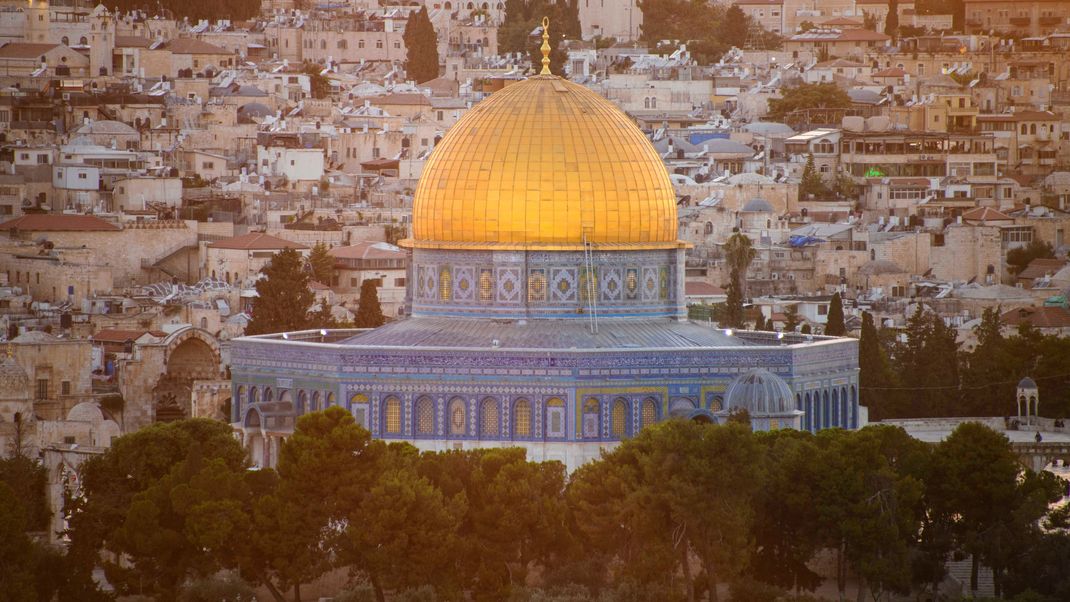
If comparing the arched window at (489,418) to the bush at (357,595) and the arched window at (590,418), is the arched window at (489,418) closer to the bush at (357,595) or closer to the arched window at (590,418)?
the arched window at (590,418)

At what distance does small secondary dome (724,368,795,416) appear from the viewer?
51.1 metres

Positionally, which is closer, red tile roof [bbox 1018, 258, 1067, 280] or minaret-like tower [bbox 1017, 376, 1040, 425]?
minaret-like tower [bbox 1017, 376, 1040, 425]

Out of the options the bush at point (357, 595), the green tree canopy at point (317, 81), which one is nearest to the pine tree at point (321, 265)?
the bush at point (357, 595)

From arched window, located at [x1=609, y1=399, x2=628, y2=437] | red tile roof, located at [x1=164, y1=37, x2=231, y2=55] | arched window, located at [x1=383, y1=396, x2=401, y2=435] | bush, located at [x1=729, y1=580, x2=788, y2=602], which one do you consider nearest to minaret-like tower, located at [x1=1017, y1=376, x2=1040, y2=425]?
arched window, located at [x1=609, y1=399, x2=628, y2=437]

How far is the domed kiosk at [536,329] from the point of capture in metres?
51.0

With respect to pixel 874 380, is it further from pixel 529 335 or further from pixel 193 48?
pixel 193 48

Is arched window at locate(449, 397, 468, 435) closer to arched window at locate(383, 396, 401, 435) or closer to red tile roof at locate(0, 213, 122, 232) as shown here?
arched window at locate(383, 396, 401, 435)

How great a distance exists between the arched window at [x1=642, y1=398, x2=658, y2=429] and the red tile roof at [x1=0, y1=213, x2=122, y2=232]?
37.8 metres

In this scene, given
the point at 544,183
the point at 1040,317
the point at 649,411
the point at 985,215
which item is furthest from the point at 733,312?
the point at 985,215

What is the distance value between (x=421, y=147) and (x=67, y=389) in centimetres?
4200

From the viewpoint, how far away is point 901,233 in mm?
91688

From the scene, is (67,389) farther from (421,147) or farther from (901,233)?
(421,147)

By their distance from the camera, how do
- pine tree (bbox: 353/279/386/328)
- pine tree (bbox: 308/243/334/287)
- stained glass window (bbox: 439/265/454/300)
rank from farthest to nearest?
1. pine tree (bbox: 308/243/334/287)
2. pine tree (bbox: 353/279/386/328)
3. stained glass window (bbox: 439/265/454/300)

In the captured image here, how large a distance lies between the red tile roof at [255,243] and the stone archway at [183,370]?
14.3m
